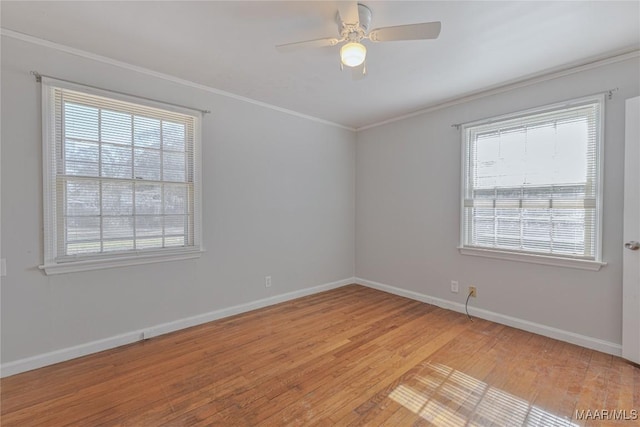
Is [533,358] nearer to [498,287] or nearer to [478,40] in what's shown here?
[498,287]

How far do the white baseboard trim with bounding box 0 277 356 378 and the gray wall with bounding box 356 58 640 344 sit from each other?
5.45ft

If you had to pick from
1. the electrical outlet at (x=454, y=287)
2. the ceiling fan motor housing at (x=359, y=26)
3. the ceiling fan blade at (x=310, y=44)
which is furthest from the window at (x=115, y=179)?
the electrical outlet at (x=454, y=287)

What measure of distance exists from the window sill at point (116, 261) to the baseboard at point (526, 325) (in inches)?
110

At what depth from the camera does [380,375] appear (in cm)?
211

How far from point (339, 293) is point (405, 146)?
2.29 meters

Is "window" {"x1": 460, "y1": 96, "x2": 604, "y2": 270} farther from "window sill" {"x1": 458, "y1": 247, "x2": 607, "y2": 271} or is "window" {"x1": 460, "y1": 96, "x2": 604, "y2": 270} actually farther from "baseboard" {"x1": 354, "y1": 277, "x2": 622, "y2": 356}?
"baseboard" {"x1": 354, "y1": 277, "x2": 622, "y2": 356}

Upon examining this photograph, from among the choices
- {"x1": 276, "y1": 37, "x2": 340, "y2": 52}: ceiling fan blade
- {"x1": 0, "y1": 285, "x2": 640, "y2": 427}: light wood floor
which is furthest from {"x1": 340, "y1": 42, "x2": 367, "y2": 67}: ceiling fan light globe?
{"x1": 0, "y1": 285, "x2": 640, "y2": 427}: light wood floor

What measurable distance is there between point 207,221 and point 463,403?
2742 millimetres

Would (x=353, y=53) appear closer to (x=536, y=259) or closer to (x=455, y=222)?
(x=455, y=222)

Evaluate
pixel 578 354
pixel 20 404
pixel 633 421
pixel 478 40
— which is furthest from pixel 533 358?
pixel 20 404

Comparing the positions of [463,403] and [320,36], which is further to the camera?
[320,36]

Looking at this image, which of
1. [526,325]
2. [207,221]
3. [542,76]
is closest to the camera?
[542,76]

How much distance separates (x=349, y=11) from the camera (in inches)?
63.1

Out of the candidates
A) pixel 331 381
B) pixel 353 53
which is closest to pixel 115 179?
pixel 353 53
